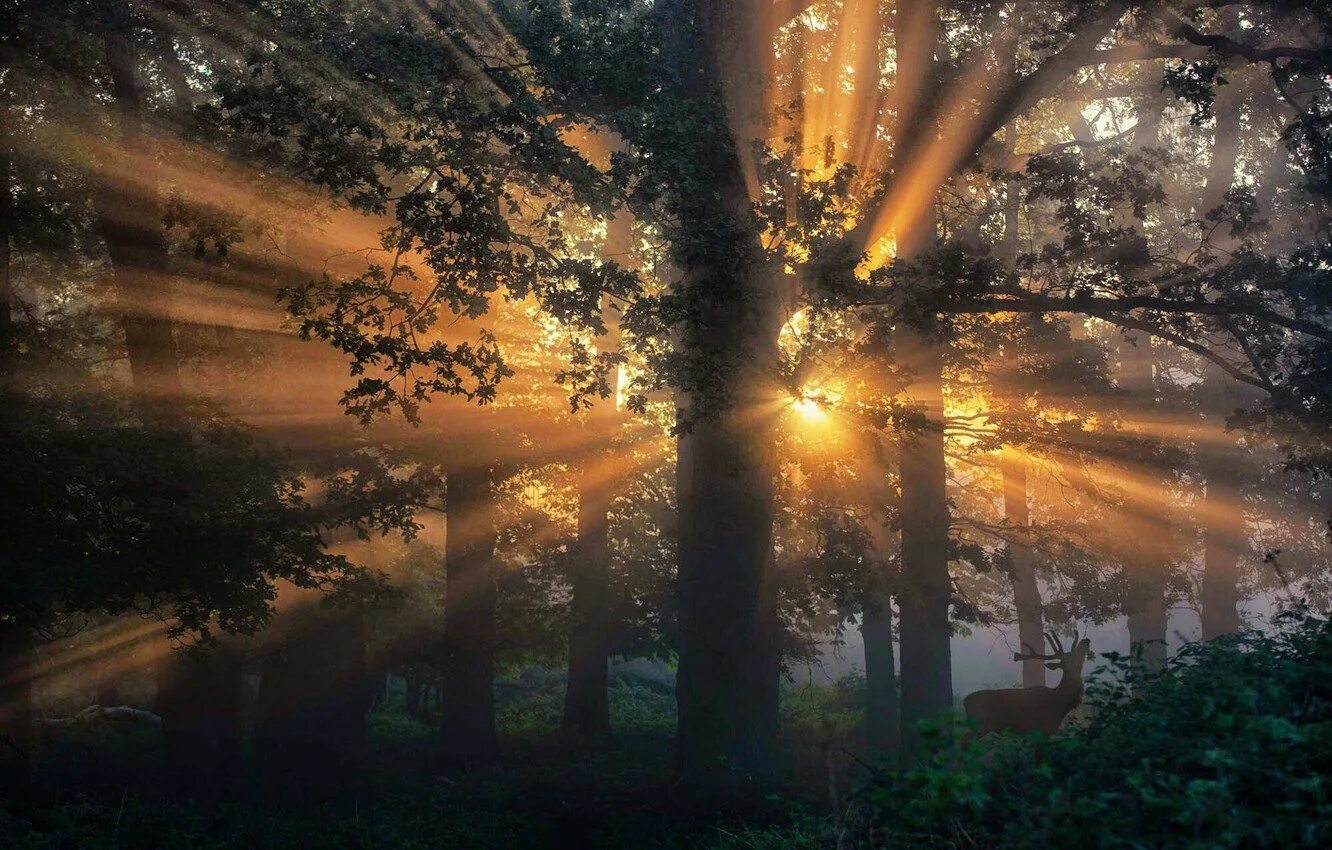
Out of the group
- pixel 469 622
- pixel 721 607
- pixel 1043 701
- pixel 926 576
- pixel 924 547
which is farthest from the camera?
pixel 469 622

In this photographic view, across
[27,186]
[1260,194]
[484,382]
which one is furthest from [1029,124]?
[27,186]

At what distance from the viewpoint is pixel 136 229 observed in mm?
15828

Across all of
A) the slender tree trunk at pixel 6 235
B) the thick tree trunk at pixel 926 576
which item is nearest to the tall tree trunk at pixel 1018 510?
the thick tree trunk at pixel 926 576

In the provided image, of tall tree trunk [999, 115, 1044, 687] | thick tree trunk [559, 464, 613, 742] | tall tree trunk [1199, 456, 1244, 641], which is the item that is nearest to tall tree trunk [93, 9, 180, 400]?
thick tree trunk [559, 464, 613, 742]

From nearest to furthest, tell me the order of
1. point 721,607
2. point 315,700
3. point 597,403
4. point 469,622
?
point 721,607 < point 315,700 < point 469,622 < point 597,403

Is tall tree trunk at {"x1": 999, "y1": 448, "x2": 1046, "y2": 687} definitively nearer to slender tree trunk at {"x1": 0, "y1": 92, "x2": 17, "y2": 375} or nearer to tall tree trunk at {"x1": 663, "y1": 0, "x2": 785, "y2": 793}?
tall tree trunk at {"x1": 663, "y1": 0, "x2": 785, "y2": 793}

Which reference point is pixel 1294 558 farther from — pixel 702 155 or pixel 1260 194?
pixel 702 155

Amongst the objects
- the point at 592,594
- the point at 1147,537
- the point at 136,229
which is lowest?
the point at 592,594

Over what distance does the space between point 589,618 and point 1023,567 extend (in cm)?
1398

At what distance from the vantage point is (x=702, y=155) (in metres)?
13.8

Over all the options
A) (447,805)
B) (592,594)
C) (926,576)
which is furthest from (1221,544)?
(447,805)

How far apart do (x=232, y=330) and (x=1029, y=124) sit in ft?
66.3

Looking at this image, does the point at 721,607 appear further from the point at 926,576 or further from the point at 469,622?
the point at 469,622

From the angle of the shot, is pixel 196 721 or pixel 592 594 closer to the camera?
pixel 196 721
